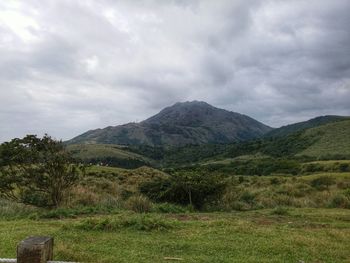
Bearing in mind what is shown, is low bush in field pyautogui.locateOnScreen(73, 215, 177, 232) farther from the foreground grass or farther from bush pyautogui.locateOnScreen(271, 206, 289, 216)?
bush pyautogui.locateOnScreen(271, 206, 289, 216)

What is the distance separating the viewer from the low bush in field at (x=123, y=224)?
1064cm

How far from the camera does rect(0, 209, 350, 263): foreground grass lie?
8062 millimetres

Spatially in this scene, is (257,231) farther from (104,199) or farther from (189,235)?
(104,199)

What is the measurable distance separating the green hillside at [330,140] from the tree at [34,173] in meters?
76.4

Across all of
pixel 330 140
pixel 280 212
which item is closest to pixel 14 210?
pixel 280 212

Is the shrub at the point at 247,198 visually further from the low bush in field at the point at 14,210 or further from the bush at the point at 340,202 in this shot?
the low bush in field at the point at 14,210

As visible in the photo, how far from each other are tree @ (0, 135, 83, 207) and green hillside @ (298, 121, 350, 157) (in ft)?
251

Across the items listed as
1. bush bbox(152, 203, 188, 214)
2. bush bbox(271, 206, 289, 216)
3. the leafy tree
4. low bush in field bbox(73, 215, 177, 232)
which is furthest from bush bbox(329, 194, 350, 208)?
low bush in field bbox(73, 215, 177, 232)

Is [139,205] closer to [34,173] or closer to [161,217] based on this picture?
[161,217]

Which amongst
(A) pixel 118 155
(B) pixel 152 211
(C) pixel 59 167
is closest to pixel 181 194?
(B) pixel 152 211

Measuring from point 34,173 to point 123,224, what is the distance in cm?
686

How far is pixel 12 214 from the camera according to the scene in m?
14.5

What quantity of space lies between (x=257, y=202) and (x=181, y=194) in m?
3.52

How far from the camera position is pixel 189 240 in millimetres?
9438
